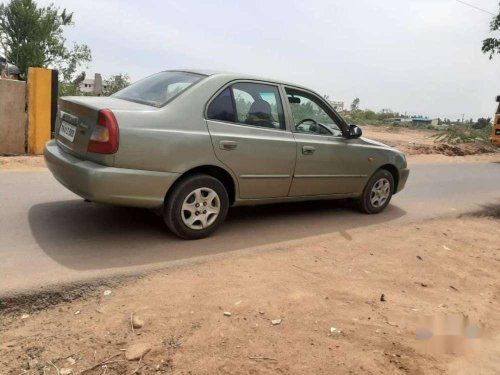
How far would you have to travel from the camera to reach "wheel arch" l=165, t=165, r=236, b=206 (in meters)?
4.49

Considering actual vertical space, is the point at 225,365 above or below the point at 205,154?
below

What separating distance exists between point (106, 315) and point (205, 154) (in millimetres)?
1873

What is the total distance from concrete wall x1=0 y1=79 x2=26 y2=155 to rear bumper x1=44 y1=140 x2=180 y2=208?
5.00 meters

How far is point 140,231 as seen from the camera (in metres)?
4.82

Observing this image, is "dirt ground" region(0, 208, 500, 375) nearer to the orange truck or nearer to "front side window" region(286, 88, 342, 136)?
"front side window" region(286, 88, 342, 136)

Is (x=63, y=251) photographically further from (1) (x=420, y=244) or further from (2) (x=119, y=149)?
(1) (x=420, y=244)

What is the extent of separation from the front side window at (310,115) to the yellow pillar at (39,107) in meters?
5.64

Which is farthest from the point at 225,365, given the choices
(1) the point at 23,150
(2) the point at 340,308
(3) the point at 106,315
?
(1) the point at 23,150

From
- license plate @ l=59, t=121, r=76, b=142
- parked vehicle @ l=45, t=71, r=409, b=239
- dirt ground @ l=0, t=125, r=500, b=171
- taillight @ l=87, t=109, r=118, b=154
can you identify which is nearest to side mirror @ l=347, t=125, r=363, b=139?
parked vehicle @ l=45, t=71, r=409, b=239

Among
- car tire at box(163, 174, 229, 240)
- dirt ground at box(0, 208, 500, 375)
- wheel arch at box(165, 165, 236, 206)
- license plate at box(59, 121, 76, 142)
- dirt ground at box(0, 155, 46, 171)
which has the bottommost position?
dirt ground at box(0, 208, 500, 375)

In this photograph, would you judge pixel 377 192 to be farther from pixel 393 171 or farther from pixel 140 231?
pixel 140 231

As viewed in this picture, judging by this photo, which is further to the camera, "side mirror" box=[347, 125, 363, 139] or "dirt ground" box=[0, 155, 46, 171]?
"dirt ground" box=[0, 155, 46, 171]

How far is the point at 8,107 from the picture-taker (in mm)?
8555

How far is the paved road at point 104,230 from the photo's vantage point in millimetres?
3815
